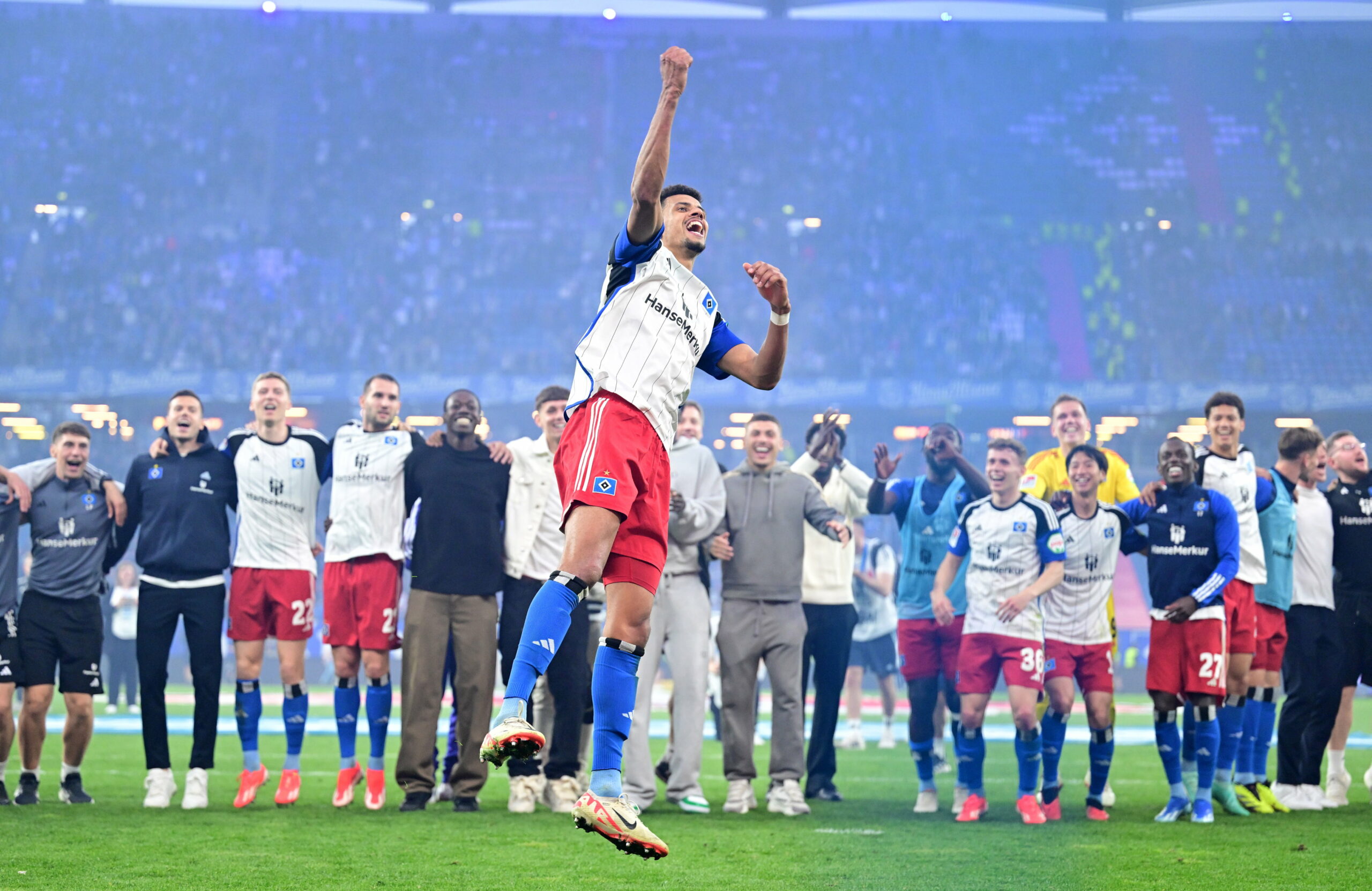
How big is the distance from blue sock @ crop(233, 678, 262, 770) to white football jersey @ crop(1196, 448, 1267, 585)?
6.28 m

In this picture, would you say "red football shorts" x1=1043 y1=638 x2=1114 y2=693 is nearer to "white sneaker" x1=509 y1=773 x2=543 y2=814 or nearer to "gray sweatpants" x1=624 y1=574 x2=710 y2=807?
"gray sweatpants" x1=624 y1=574 x2=710 y2=807

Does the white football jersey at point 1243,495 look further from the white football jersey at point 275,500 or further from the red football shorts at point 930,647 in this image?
the white football jersey at point 275,500

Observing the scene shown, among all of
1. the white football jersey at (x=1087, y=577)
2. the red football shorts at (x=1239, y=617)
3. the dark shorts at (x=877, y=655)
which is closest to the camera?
the white football jersey at (x=1087, y=577)

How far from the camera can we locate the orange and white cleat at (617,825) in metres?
3.76

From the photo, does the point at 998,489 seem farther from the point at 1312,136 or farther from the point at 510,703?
the point at 1312,136

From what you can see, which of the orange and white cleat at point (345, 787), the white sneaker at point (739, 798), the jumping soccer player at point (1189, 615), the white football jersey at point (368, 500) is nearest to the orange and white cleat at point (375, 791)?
the orange and white cleat at point (345, 787)

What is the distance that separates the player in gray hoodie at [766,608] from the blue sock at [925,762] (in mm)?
757

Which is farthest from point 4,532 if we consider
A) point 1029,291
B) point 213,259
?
point 1029,291

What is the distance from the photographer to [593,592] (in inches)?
329

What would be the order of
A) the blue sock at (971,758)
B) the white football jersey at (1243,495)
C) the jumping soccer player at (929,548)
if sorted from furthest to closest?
the jumping soccer player at (929,548), the white football jersey at (1243,495), the blue sock at (971,758)

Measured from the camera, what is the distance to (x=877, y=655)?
1392 centimetres

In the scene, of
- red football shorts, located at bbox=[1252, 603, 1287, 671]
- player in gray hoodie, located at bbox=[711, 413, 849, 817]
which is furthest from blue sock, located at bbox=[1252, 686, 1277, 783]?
player in gray hoodie, located at bbox=[711, 413, 849, 817]

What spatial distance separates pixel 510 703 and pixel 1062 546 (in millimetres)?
4807

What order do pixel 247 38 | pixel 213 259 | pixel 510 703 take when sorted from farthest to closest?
pixel 247 38, pixel 213 259, pixel 510 703
